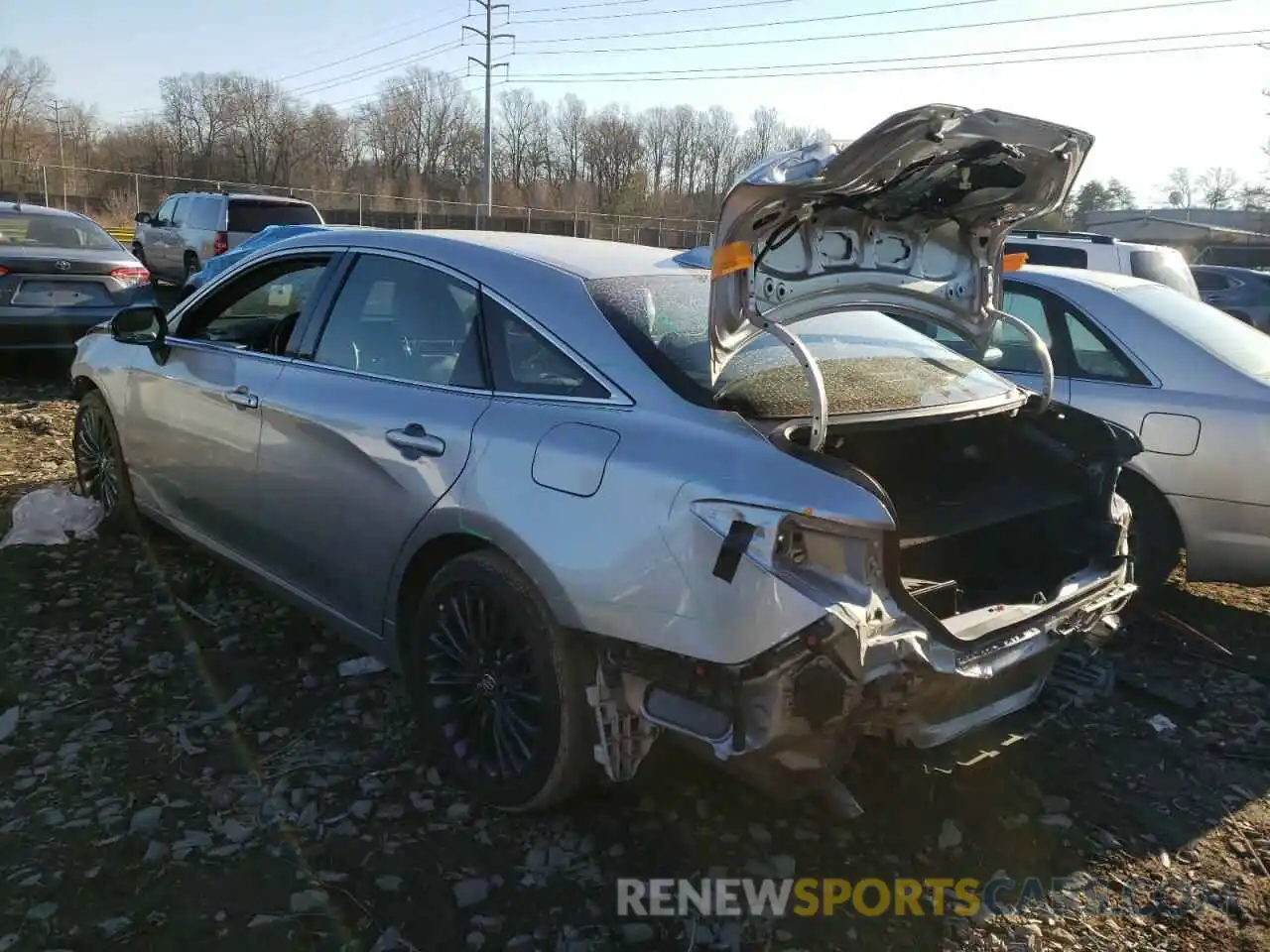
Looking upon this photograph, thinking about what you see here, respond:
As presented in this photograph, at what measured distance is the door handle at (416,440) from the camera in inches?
116

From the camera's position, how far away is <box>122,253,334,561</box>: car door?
3795 mm

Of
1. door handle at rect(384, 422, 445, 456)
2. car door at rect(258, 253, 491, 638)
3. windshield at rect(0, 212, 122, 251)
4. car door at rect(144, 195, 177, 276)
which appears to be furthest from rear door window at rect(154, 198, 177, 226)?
door handle at rect(384, 422, 445, 456)

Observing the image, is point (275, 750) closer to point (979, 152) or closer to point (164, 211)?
point (979, 152)

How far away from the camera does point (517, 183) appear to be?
8369 centimetres

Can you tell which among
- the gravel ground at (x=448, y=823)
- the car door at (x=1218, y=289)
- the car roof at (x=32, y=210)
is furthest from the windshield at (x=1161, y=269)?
the car roof at (x=32, y=210)

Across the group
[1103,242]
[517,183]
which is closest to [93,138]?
[517,183]

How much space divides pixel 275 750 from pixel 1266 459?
13.4ft

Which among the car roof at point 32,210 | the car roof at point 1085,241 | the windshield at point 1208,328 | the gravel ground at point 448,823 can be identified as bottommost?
the gravel ground at point 448,823

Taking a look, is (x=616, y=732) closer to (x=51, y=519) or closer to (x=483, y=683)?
(x=483, y=683)

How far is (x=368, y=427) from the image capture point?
320 cm

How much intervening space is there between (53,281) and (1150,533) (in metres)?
8.41

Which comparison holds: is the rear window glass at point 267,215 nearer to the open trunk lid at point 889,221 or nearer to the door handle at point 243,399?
the door handle at point 243,399

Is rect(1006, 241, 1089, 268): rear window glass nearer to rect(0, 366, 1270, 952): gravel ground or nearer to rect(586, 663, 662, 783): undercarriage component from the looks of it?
rect(0, 366, 1270, 952): gravel ground

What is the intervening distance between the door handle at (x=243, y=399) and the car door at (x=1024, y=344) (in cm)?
354
